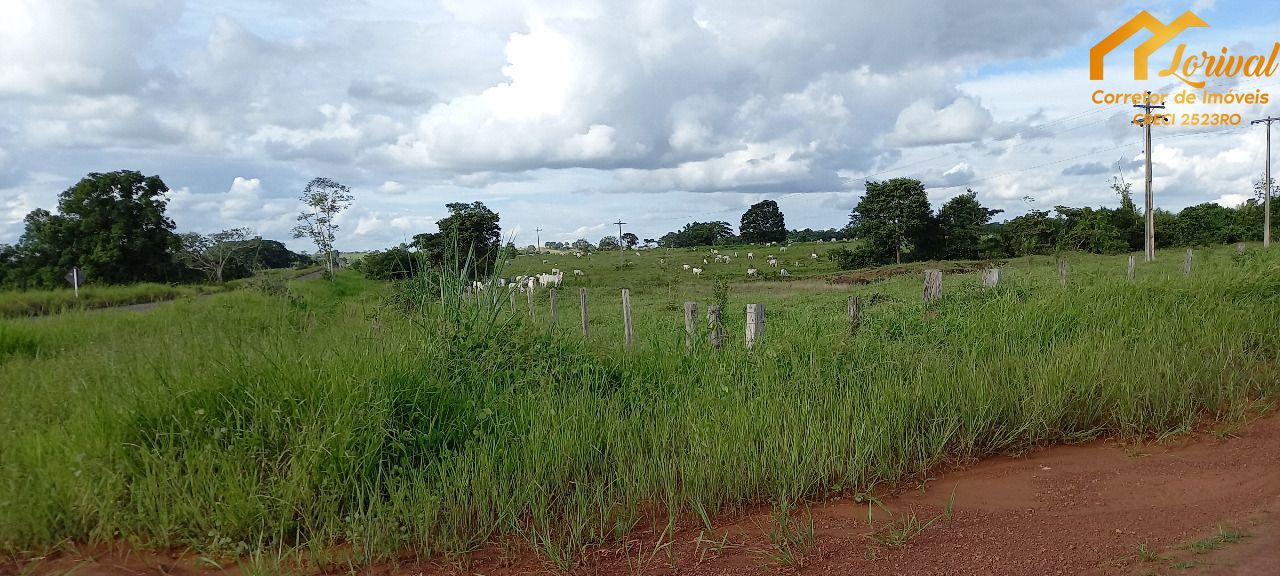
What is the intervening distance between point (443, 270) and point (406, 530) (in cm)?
305

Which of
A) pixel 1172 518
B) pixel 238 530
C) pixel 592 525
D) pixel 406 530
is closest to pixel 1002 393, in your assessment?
pixel 1172 518

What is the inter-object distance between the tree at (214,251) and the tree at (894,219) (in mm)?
35880

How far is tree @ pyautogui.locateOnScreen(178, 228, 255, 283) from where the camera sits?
46.8 m

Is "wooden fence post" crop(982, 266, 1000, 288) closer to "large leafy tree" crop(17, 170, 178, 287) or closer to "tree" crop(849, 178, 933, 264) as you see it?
"tree" crop(849, 178, 933, 264)

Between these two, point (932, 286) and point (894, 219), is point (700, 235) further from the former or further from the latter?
point (932, 286)

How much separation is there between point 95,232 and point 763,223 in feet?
152

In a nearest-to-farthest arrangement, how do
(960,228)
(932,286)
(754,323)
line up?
1. (754,323)
2. (932,286)
3. (960,228)

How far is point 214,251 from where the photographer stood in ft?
165

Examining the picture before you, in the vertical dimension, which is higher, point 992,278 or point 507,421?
point 992,278

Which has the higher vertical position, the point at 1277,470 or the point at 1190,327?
the point at 1190,327

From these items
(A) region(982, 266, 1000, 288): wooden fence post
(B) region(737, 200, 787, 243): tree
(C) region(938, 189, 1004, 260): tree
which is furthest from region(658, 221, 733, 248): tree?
(A) region(982, 266, 1000, 288): wooden fence post

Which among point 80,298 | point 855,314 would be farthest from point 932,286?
point 80,298

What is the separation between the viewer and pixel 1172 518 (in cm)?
412

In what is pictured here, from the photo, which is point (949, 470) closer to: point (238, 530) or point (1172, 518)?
point (1172, 518)
